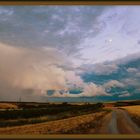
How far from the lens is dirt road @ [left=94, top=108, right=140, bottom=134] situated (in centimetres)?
440

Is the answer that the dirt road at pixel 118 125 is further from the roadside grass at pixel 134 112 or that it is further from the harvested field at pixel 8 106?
the harvested field at pixel 8 106

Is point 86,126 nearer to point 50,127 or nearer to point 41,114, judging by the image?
point 50,127

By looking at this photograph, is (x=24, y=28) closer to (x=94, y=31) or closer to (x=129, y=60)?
(x=94, y=31)

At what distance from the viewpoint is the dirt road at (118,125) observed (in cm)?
440

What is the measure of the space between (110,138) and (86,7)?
5.69 ft

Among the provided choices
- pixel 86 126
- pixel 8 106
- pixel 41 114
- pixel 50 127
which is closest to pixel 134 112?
pixel 86 126

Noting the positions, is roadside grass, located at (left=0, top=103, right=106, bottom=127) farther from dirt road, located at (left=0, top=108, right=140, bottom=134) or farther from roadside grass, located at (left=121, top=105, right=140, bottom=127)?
roadside grass, located at (left=121, top=105, right=140, bottom=127)

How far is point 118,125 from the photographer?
4414 mm

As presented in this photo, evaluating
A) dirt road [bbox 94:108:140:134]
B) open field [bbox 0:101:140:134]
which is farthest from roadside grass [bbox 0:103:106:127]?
dirt road [bbox 94:108:140:134]

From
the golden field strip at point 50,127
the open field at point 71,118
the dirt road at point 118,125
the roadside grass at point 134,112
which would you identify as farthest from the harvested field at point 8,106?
the roadside grass at point 134,112

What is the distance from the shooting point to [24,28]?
4.62 m

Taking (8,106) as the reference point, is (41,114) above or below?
below

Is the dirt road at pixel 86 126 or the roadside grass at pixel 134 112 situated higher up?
the roadside grass at pixel 134 112

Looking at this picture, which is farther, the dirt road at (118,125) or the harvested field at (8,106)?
the harvested field at (8,106)
